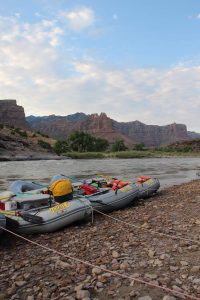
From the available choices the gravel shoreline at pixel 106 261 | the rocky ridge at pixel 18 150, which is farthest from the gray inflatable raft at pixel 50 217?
the rocky ridge at pixel 18 150

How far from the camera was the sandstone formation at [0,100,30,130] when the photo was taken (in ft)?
596

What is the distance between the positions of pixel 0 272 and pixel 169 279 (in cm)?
278

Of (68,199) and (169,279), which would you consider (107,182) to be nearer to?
(68,199)

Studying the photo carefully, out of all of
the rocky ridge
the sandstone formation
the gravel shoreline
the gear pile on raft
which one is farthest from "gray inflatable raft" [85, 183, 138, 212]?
the sandstone formation

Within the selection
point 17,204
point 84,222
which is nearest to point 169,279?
point 84,222

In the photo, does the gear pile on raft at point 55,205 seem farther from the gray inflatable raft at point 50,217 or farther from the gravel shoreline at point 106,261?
the gravel shoreline at point 106,261

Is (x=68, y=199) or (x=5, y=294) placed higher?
(x=68, y=199)

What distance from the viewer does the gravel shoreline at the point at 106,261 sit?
4.37m

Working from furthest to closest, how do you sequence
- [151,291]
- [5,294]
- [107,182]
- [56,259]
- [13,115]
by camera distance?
[13,115]
[107,182]
[56,259]
[5,294]
[151,291]

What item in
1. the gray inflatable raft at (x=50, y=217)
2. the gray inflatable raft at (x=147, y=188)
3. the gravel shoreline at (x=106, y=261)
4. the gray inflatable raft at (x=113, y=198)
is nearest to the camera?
the gravel shoreline at (x=106, y=261)

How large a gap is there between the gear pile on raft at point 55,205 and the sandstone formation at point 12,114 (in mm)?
174468

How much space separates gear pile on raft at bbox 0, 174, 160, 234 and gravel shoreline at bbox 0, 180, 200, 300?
26 cm

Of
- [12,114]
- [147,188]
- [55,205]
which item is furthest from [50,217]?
[12,114]

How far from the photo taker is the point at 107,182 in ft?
42.7
